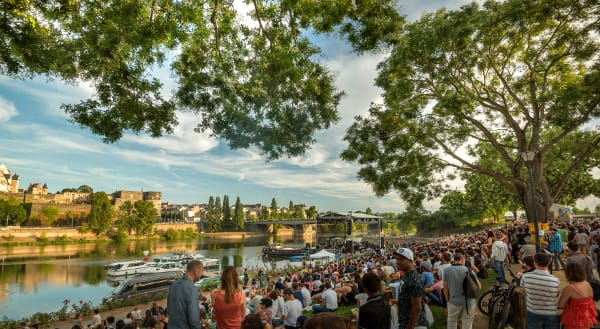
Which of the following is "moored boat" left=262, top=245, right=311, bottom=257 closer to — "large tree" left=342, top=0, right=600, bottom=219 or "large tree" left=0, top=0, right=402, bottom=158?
"large tree" left=342, top=0, right=600, bottom=219

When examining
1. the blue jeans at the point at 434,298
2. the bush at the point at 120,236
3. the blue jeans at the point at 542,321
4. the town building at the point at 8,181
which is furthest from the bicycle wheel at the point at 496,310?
the town building at the point at 8,181

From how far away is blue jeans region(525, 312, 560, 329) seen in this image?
414 centimetres

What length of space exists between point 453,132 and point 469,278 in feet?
43.4

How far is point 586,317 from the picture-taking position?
3.93 metres

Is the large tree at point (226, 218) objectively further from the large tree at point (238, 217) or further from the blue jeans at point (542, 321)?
the blue jeans at point (542, 321)

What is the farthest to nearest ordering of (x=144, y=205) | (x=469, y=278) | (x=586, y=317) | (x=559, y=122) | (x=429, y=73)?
1. (x=144, y=205)
2. (x=429, y=73)
3. (x=559, y=122)
4. (x=469, y=278)
5. (x=586, y=317)

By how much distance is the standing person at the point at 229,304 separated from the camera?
13.6 feet

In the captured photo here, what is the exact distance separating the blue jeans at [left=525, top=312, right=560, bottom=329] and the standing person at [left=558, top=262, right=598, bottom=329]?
0.11 m

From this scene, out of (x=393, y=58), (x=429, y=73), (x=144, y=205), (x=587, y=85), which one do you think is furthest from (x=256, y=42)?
(x=144, y=205)

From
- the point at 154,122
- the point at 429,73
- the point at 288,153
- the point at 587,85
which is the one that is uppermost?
the point at 429,73

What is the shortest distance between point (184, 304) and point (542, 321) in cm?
487

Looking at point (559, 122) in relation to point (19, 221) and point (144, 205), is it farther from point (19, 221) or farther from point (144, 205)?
point (19, 221)

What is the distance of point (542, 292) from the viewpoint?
422cm

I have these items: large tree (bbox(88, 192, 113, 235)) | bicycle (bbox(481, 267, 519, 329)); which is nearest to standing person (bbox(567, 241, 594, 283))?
bicycle (bbox(481, 267, 519, 329))
